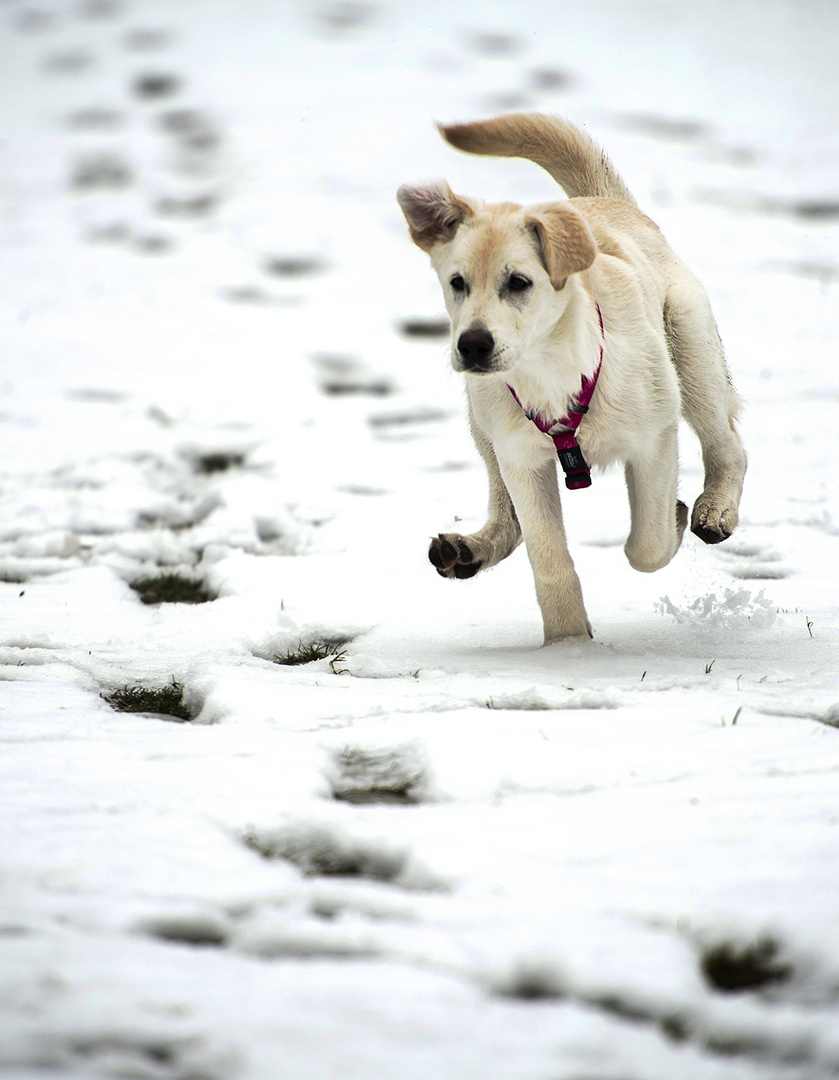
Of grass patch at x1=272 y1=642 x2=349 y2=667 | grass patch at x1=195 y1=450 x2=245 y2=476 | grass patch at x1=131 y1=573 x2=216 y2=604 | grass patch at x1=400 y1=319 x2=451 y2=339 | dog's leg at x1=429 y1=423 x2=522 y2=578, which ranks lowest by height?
grass patch at x1=400 y1=319 x2=451 y2=339

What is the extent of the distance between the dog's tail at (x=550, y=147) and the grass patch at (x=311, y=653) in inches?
65.3

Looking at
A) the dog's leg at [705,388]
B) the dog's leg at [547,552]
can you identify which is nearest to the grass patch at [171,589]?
the dog's leg at [547,552]

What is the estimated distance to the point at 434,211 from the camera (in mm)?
3000

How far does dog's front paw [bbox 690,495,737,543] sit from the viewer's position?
316cm

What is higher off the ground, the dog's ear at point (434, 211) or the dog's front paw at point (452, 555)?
the dog's ear at point (434, 211)

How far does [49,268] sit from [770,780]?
852 centimetres

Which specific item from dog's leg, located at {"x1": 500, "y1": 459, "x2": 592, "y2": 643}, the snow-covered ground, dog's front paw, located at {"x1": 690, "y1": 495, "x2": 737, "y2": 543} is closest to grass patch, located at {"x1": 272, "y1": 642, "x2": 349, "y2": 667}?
the snow-covered ground

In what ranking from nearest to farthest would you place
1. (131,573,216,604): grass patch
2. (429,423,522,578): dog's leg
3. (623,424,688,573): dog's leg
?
(623,424,688,573): dog's leg → (429,423,522,578): dog's leg → (131,573,216,604): grass patch

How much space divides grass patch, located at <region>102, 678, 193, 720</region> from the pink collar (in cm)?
120

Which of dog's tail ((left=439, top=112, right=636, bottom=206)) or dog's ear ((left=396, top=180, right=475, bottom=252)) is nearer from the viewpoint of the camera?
dog's ear ((left=396, top=180, right=475, bottom=252))

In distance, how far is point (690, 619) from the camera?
131 inches

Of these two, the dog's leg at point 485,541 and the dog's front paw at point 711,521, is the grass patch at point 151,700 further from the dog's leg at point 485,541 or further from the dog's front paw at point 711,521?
the dog's front paw at point 711,521

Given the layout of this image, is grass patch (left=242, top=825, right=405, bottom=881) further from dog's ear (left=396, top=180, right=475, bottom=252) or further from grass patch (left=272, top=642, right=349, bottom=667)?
dog's ear (left=396, top=180, right=475, bottom=252)

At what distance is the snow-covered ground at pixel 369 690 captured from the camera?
1223 mm
